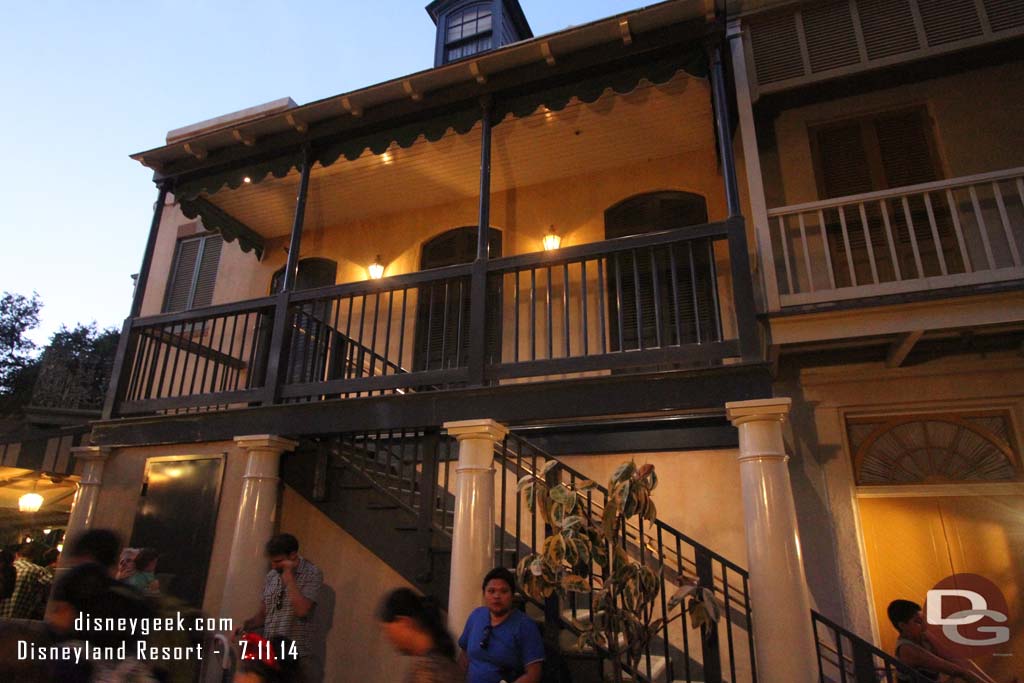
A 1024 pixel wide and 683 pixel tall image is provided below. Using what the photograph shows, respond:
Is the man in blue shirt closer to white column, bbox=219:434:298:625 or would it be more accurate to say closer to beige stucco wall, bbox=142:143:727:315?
white column, bbox=219:434:298:625

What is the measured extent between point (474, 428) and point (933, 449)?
4.12 meters

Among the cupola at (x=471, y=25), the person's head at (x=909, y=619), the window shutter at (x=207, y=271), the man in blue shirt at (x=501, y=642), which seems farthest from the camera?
the cupola at (x=471, y=25)

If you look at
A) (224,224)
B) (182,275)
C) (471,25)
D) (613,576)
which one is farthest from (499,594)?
(471,25)

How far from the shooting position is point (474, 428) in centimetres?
499

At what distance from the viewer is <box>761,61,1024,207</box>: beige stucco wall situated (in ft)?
20.2

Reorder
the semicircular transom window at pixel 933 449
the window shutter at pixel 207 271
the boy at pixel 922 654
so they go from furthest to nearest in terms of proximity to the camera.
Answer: the window shutter at pixel 207 271
the semicircular transom window at pixel 933 449
the boy at pixel 922 654

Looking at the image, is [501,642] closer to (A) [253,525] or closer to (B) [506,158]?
(A) [253,525]

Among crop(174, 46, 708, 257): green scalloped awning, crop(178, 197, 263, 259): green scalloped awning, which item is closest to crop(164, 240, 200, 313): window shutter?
crop(178, 197, 263, 259): green scalloped awning

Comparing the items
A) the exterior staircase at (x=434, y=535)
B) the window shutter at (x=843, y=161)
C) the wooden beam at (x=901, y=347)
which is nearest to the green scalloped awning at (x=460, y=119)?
the window shutter at (x=843, y=161)

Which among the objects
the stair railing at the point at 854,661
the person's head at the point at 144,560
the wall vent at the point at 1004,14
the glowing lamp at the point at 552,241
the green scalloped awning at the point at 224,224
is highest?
the wall vent at the point at 1004,14

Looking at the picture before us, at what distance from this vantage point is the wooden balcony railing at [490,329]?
199 inches

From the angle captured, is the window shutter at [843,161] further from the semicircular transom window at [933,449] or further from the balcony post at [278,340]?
the balcony post at [278,340]

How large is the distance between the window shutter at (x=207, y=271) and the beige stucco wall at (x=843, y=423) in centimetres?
856

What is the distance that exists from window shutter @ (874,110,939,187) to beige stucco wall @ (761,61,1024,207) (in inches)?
4.6
